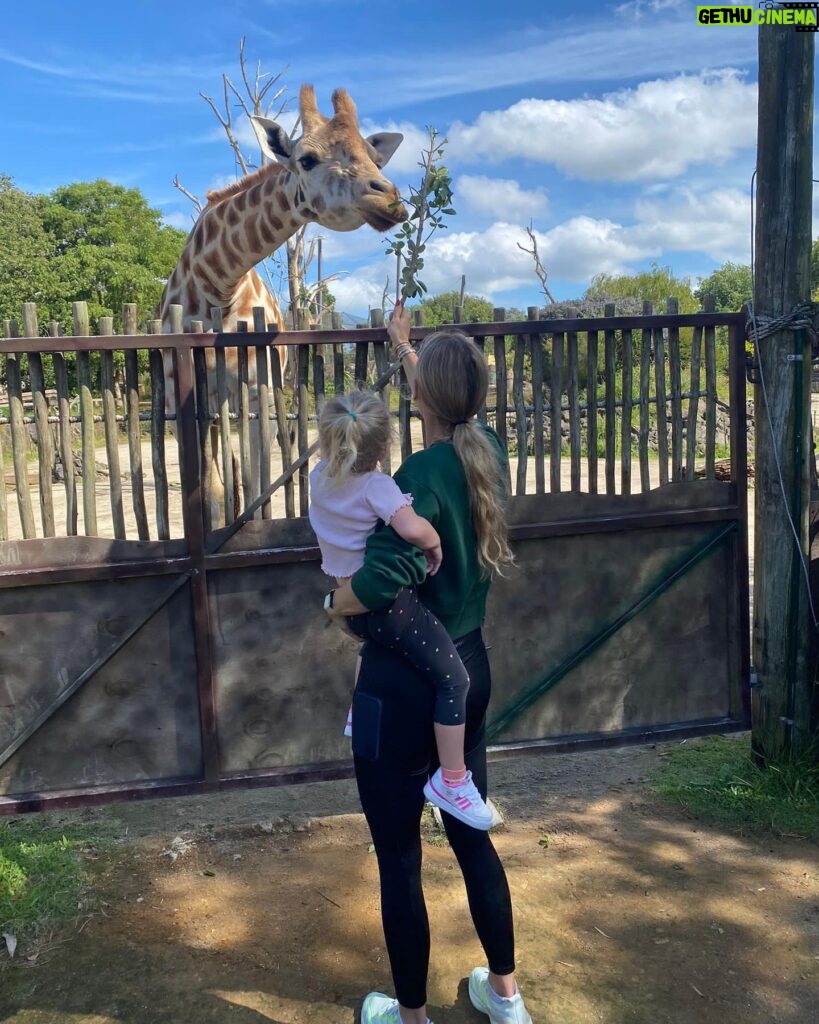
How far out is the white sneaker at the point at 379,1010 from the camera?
266cm

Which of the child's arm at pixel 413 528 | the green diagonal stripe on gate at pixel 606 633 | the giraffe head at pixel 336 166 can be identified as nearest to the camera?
the child's arm at pixel 413 528

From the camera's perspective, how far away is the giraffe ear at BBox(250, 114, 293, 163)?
604 centimetres

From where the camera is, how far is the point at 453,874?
3.62 m

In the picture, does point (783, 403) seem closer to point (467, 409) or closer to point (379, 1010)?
point (467, 409)

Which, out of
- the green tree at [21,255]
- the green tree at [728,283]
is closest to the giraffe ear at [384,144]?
the green tree at [21,255]

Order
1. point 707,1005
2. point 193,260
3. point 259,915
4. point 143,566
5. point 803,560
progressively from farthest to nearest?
point 193,260 → point 803,560 → point 143,566 → point 259,915 → point 707,1005

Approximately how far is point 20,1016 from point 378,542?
1.99m

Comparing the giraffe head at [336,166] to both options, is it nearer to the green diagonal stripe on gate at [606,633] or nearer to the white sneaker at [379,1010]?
the green diagonal stripe on gate at [606,633]

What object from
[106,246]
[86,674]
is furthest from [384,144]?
[106,246]

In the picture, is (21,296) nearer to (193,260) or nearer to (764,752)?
(193,260)

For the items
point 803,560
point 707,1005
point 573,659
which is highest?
point 803,560

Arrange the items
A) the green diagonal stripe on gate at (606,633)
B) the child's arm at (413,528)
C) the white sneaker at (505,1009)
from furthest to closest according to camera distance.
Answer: the green diagonal stripe on gate at (606,633), the white sneaker at (505,1009), the child's arm at (413,528)

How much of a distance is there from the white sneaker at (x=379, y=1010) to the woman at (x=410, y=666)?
0.30 ft

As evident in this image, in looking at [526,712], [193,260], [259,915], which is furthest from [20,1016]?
[193,260]
